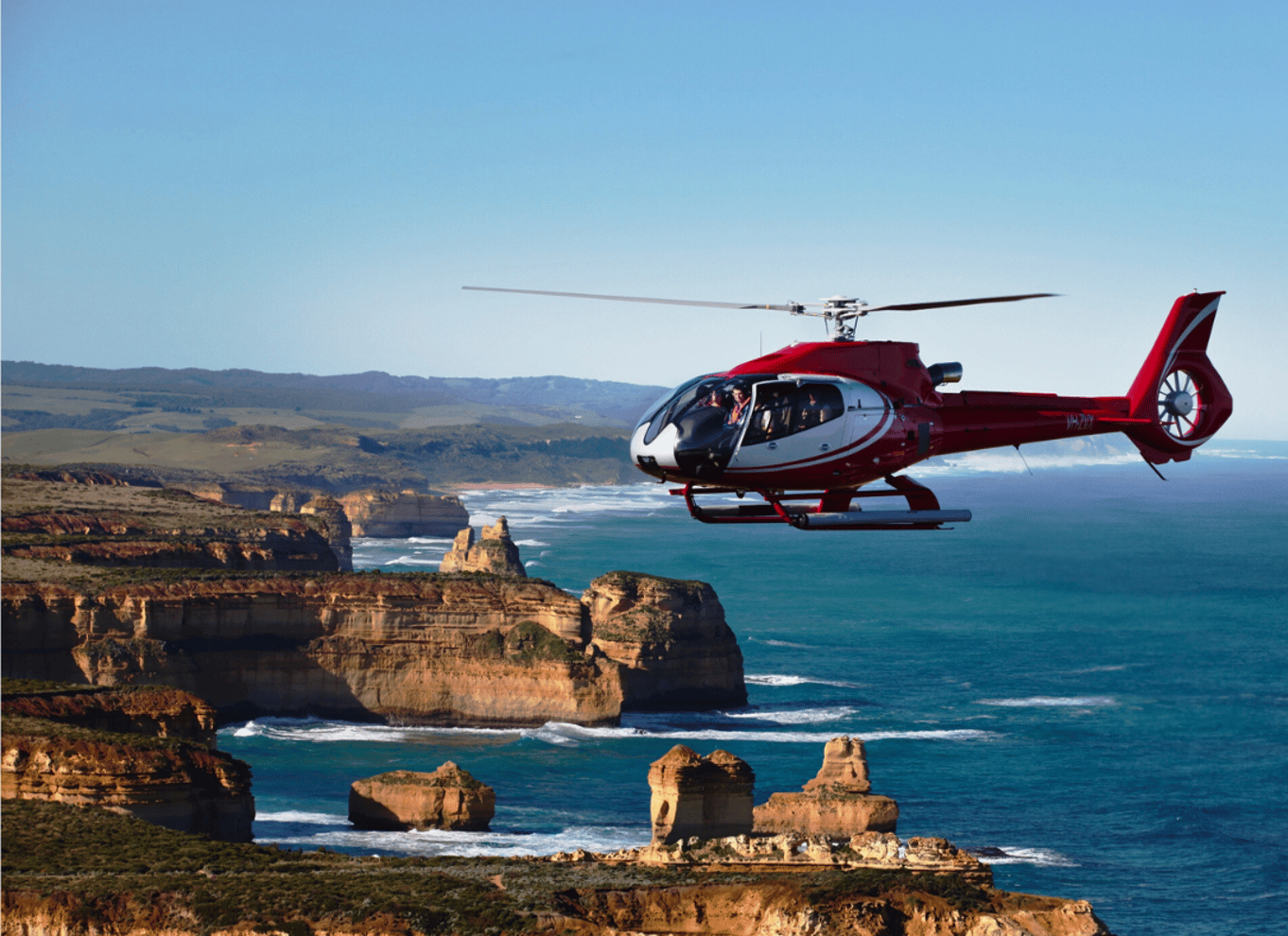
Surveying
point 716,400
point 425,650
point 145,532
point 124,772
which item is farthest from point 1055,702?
point 716,400

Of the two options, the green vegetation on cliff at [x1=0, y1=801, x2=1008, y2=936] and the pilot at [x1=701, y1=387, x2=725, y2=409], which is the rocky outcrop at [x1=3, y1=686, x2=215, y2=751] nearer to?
the green vegetation on cliff at [x1=0, y1=801, x2=1008, y2=936]

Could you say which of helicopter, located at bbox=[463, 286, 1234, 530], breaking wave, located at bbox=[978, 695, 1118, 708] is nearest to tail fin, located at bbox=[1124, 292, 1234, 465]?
helicopter, located at bbox=[463, 286, 1234, 530]

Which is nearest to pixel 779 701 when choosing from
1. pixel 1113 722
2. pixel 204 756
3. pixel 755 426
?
pixel 1113 722

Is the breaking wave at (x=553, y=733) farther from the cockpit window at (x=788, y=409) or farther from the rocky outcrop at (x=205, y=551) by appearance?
the cockpit window at (x=788, y=409)

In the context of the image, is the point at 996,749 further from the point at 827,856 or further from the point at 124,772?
the point at 124,772

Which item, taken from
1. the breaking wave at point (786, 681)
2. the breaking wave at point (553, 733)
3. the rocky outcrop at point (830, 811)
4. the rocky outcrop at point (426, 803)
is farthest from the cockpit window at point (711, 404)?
the breaking wave at point (786, 681)

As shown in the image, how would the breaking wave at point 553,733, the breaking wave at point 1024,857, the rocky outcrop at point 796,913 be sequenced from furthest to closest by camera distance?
the breaking wave at point 553,733
the breaking wave at point 1024,857
the rocky outcrop at point 796,913
